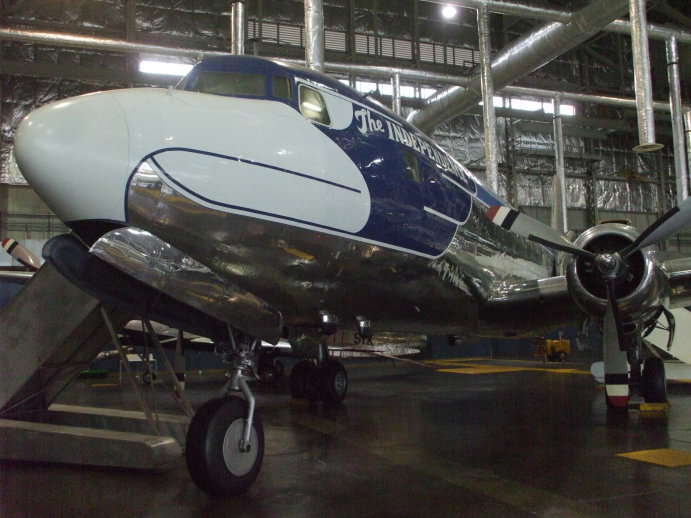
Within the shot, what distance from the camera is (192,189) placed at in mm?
3721

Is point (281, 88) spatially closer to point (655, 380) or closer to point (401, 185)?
point (401, 185)

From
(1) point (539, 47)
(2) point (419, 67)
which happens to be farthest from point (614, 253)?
(2) point (419, 67)

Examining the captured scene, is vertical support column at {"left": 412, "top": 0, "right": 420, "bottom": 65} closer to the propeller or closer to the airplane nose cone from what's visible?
the propeller

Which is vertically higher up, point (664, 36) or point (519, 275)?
point (664, 36)

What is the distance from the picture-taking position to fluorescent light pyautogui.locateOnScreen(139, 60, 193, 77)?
63.0ft

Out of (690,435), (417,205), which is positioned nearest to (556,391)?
(690,435)

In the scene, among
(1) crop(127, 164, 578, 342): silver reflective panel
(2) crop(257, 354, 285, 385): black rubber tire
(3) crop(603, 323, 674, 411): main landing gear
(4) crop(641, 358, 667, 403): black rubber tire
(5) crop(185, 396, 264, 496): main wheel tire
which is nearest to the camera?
(1) crop(127, 164, 578, 342): silver reflective panel

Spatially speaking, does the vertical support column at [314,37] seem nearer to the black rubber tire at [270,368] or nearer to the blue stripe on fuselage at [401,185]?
the blue stripe on fuselage at [401,185]

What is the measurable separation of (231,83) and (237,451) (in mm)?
2688

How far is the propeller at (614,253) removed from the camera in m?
6.15

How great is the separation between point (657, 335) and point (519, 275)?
24.5 ft

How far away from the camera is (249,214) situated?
156 inches

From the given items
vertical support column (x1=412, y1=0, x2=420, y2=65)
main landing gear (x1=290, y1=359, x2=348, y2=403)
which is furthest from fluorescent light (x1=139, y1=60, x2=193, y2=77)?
main landing gear (x1=290, y1=359, x2=348, y2=403)

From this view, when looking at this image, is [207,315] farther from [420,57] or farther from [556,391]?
[420,57]
